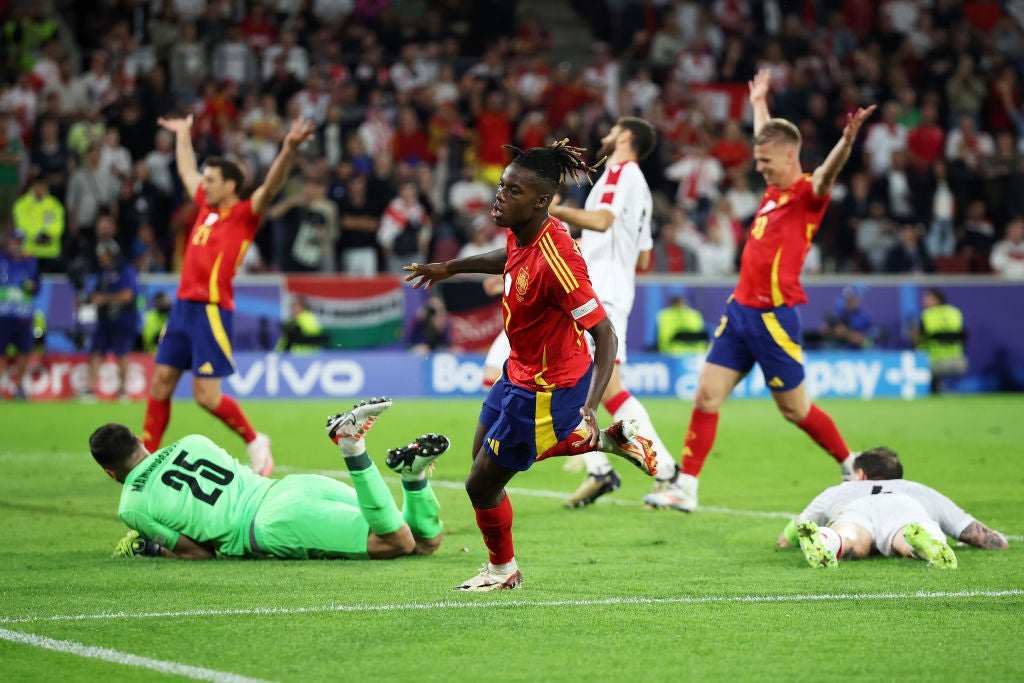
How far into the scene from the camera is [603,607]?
6551 millimetres

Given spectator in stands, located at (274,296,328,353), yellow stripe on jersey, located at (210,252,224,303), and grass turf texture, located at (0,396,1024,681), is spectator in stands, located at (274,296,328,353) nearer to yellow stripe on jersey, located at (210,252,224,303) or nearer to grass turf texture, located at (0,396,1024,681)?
grass turf texture, located at (0,396,1024,681)

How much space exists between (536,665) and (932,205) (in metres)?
21.2

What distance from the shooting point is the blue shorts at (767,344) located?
9.98 meters

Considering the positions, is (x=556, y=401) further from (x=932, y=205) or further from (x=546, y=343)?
(x=932, y=205)

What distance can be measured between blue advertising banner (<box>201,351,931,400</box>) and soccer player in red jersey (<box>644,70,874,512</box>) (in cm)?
1089

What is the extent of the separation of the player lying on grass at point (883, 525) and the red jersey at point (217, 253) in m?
5.23

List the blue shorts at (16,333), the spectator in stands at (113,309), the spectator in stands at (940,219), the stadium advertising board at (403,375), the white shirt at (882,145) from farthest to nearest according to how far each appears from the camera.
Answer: the white shirt at (882,145)
the spectator in stands at (940,219)
the stadium advertising board at (403,375)
the spectator in stands at (113,309)
the blue shorts at (16,333)

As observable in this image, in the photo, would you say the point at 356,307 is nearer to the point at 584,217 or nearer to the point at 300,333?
the point at 300,333

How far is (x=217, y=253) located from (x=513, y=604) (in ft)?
18.6

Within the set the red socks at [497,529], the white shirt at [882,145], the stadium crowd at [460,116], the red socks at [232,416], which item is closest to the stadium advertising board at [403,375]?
the stadium crowd at [460,116]

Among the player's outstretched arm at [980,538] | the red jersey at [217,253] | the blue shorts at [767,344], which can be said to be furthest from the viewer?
the red jersey at [217,253]

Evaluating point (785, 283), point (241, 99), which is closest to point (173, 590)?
point (785, 283)

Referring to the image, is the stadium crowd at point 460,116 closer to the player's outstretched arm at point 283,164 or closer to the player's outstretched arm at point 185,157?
the player's outstretched arm at point 185,157

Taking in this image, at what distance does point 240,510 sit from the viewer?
7.89 meters
